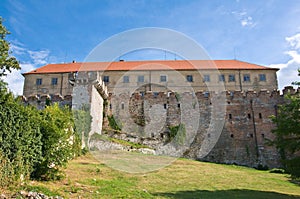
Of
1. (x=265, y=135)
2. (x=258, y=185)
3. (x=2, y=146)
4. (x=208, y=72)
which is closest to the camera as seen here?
(x=2, y=146)

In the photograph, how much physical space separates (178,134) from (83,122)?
388 inches

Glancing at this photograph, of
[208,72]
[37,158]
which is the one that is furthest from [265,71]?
[37,158]

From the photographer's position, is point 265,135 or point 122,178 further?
point 265,135

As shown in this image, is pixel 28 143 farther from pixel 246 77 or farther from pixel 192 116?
pixel 246 77

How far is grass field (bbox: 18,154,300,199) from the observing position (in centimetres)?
970

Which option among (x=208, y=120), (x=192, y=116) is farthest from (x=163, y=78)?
(x=208, y=120)

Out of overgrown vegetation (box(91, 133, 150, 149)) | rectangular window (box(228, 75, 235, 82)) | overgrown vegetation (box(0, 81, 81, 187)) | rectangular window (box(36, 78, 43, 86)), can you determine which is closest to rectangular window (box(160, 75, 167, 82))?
rectangular window (box(228, 75, 235, 82))

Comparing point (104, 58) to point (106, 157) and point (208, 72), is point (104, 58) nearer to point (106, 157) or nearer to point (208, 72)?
point (106, 157)

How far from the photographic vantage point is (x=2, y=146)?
9102 mm

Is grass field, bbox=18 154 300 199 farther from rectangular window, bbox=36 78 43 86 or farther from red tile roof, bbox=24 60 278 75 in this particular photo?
rectangular window, bbox=36 78 43 86

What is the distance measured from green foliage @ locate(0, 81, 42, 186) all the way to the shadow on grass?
479cm

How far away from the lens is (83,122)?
21797 millimetres

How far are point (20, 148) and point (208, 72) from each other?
105 feet

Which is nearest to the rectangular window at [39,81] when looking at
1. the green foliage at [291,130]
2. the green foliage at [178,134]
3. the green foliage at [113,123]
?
the green foliage at [113,123]
